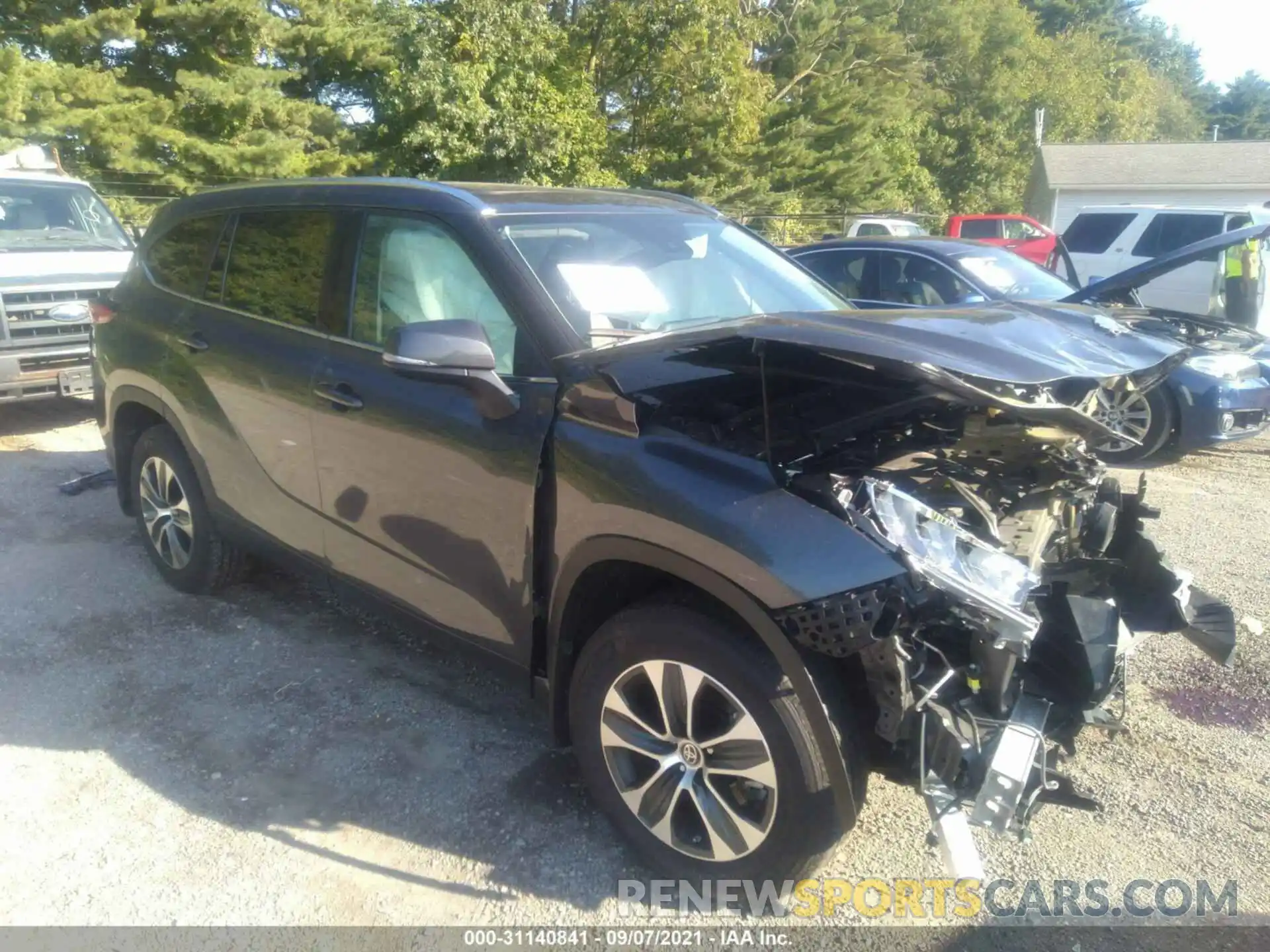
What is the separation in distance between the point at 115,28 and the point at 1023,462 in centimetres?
2196

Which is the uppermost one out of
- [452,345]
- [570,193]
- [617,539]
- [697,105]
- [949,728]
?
[697,105]

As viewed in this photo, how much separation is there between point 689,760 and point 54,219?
28.9 ft

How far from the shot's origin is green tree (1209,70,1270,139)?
75750mm

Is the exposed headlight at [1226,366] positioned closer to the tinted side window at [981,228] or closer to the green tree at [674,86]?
the tinted side window at [981,228]

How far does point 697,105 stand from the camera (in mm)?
25516

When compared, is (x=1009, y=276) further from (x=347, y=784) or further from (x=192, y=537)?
(x=347, y=784)

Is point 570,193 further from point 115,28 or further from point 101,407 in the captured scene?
point 115,28

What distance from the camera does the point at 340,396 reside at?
3518mm

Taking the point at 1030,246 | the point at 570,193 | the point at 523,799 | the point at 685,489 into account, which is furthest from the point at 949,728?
the point at 1030,246

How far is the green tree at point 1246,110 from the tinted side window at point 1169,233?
75.1m

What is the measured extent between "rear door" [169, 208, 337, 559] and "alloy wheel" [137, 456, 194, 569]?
43 centimetres

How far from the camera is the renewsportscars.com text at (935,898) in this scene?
2.76 meters

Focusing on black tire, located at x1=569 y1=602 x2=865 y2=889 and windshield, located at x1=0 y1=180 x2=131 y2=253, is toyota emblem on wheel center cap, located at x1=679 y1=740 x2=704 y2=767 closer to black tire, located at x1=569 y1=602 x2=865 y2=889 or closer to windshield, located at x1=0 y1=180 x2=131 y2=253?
black tire, located at x1=569 y1=602 x2=865 y2=889

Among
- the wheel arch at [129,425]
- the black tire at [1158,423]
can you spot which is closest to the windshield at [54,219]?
the wheel arch at [129,425]
